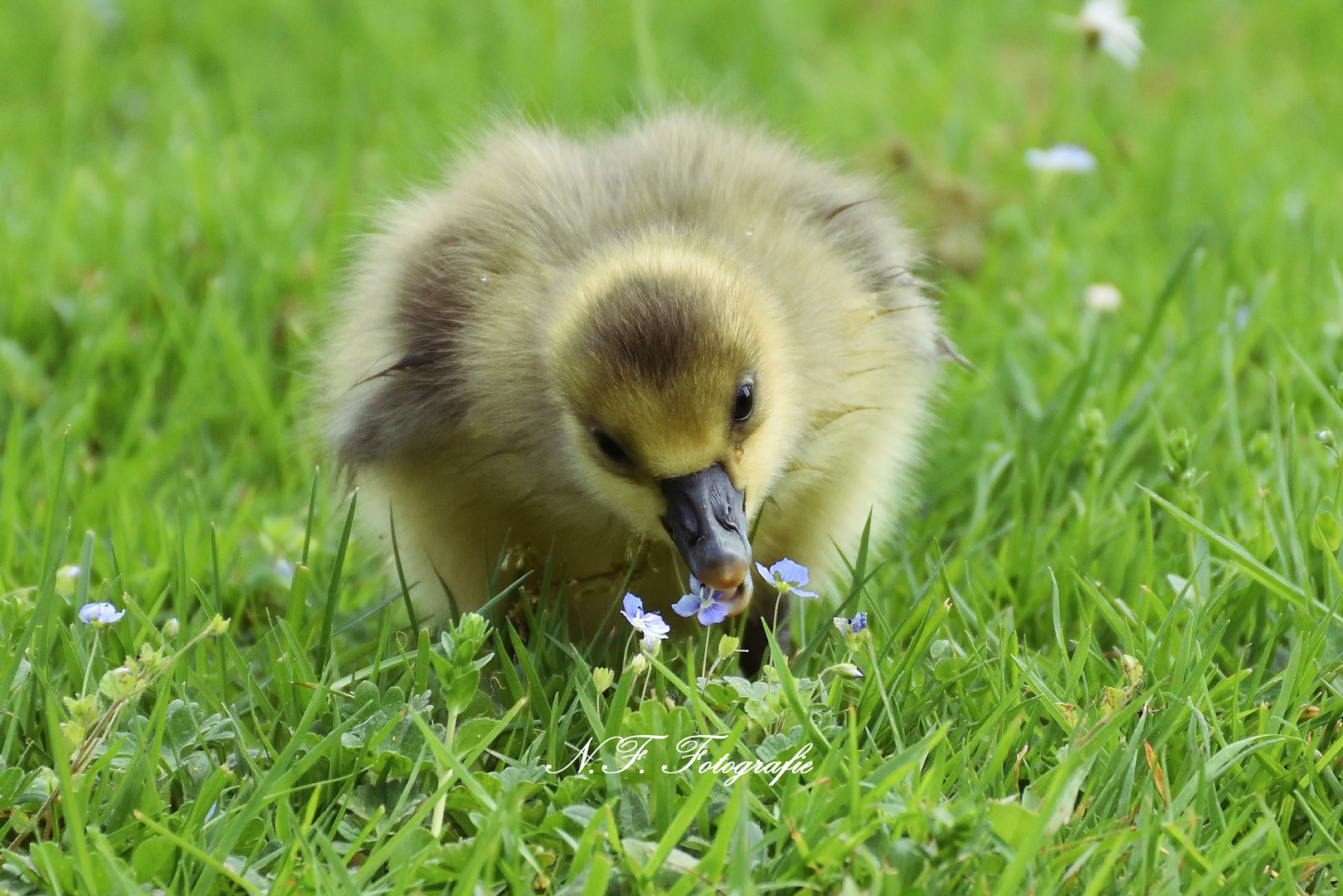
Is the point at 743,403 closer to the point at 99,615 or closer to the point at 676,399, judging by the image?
the point at 676,399

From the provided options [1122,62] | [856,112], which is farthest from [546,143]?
[1122,62]

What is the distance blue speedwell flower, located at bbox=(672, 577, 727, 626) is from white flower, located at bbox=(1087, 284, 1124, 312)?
187 cm

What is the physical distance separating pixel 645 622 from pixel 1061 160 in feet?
8.33

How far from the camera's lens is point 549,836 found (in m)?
1.93

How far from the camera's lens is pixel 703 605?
2145 millimetres

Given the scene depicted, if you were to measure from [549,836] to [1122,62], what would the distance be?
4080mm

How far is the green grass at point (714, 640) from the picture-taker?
74.6 inches

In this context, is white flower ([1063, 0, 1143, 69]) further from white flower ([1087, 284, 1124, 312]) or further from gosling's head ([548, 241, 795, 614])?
gosling's head ([548, 241, 795, 614])

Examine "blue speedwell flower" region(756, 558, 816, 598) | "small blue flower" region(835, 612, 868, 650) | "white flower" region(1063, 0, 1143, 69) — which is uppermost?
"white flower" region(1063, 0, 1143, 69)

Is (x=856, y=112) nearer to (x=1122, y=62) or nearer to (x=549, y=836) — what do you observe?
(x=1122, y=62)

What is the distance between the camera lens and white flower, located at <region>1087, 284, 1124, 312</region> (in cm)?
365

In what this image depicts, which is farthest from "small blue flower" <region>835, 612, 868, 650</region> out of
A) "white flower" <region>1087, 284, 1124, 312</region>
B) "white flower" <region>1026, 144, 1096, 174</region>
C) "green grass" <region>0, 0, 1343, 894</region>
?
"white flower" <region>1026, 144, 1096, 174</region>
